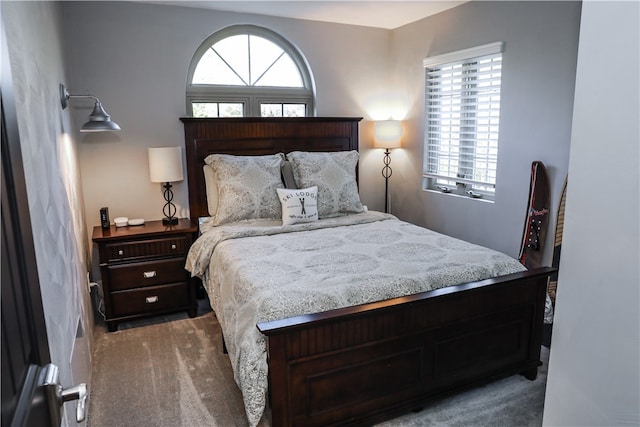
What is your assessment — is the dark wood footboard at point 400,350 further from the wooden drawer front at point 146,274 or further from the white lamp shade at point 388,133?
the white lamp shade at point 388,133

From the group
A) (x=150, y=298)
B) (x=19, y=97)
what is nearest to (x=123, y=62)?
(x=150, y=298)

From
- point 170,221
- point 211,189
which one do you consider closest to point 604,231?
point 211,189

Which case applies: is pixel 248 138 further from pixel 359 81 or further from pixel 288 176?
pixel 359 81

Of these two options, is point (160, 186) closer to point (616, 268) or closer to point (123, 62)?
point (123, 62)

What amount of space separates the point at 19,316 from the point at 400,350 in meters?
1.70

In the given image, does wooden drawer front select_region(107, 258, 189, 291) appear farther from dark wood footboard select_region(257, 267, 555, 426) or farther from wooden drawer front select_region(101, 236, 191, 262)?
dark wood footboard select_region(257, 267, 555, 426)

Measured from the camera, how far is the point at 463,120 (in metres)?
3.67

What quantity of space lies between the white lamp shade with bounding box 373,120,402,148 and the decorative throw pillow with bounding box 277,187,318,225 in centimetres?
112

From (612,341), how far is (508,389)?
198 cm

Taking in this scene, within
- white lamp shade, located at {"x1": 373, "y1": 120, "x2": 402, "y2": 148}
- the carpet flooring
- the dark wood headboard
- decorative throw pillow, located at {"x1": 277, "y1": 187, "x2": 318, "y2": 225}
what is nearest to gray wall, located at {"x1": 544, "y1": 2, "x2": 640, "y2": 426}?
the carpet flooring

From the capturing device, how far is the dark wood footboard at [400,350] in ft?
6.28

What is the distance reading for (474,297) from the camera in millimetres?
2229

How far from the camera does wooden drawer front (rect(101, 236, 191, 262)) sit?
10.4ft

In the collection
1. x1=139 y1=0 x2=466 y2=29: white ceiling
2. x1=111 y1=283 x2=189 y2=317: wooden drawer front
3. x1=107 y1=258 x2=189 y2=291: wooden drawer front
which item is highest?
x1=139 y1=0 x2=466 y2=29: white ceiling
